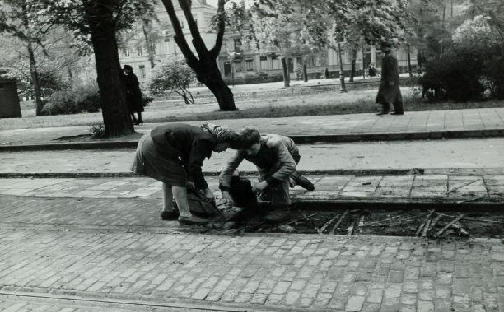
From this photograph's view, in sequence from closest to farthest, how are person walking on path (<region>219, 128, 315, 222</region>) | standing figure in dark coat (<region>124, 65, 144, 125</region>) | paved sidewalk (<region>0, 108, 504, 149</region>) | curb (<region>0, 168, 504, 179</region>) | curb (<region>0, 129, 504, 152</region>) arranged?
Result: person walking on path (<region>219, 128, 315, 222</region>)
curb (<region>0, 168, 504, 179</region>)
curb (<region>0, 129, 504, 152</region>)
paved sidewalk (<region>0, 108, 504, 149</region>)
standing figure in dark coat (<region>124, 65, 144, 125</region>)

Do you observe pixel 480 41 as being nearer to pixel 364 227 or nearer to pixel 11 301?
pixel 364 227

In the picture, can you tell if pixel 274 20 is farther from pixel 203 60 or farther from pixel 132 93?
pixel 132 93

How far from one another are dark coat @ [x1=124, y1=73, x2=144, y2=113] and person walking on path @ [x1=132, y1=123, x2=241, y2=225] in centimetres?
1149

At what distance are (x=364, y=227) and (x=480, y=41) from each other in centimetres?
1391

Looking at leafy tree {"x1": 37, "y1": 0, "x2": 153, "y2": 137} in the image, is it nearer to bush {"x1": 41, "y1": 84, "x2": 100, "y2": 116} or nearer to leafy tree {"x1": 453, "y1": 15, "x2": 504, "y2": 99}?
leafy tree {"x1": 453, "y1": 15, "x2": 504, "y2": 99}

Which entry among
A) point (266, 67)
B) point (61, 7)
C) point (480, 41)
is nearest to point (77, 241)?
point (61, 7)

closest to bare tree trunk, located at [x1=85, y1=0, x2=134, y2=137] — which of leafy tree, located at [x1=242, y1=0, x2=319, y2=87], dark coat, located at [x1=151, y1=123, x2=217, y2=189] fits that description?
leafy tree, located at [x1=242, y1=0, x2=319, y2=87]

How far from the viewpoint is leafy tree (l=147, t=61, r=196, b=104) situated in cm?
2970

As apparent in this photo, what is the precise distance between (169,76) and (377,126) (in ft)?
62.1

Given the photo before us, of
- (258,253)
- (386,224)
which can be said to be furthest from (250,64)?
(258,253)

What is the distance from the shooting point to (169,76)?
1172 inches

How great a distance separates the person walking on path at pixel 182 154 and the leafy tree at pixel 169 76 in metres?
23.5

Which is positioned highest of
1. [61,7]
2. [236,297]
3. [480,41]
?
[61,7]

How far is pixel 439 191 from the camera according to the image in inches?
279
